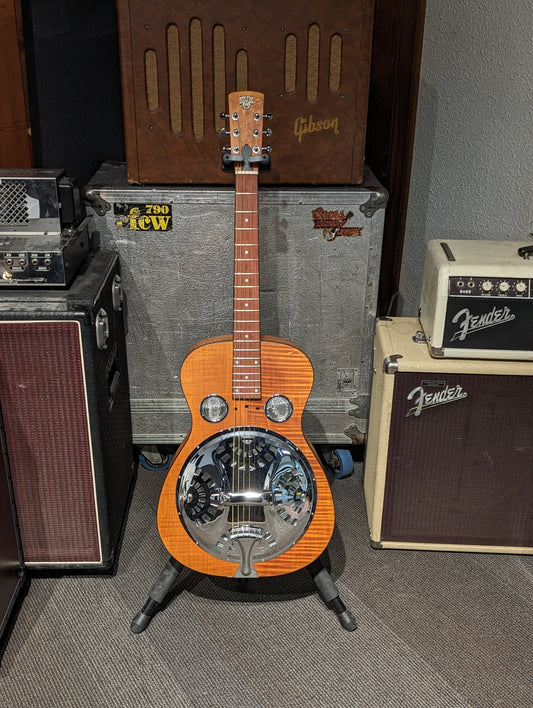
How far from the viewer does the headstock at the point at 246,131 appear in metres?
1.79

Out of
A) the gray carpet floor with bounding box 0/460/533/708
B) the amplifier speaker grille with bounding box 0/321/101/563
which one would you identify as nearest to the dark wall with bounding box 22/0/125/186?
the amplifier speaker grille with bounding box 0/321/101/563

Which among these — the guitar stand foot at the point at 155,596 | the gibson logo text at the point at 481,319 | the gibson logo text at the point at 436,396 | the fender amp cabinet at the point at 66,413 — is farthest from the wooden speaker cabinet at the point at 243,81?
the guitar stand foot at the point at 155,596

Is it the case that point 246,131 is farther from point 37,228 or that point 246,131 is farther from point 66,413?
point 66,413

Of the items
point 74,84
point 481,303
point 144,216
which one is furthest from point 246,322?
point 74,84

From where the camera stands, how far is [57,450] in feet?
6.39

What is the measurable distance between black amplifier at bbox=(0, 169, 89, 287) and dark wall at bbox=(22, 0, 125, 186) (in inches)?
21.5

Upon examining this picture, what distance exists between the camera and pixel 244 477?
1.92m

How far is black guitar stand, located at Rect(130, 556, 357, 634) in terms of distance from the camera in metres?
1.96

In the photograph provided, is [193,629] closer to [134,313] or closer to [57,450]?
[57,450]

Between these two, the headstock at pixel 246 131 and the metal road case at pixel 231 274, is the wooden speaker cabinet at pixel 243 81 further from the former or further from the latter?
the headstock at pixel 246 131

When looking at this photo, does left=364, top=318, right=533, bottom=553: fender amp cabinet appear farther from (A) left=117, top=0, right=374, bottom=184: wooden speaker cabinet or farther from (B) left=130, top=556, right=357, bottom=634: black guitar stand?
(A) left=117, top=0, right=374, bottom=184: wooden speaker cabinet

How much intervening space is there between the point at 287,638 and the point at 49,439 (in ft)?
2.61

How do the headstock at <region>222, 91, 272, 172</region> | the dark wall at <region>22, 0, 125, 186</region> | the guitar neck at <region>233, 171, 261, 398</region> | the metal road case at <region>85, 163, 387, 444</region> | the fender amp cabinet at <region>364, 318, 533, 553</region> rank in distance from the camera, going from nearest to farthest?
the headstock at <region>222, 91, 272, 172</region>, the guitar neck at <region>233, 171, 261, 398</region>, the fender amp cabinet at <region>364, 318, 533, 553</region>, the metal road case at <region>85, 163, 387, 444</region>, the dark wall at <region>22, 0, 125, 186</region>

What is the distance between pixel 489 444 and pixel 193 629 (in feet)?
3.06
